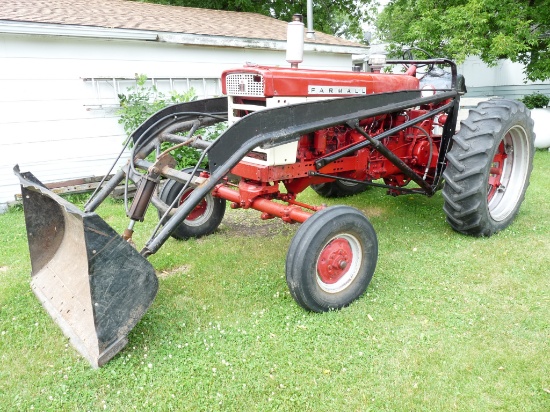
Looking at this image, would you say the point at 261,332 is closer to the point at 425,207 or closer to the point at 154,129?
the point at 154,129

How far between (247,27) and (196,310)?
6.94 metres

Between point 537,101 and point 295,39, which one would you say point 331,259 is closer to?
point 295,39

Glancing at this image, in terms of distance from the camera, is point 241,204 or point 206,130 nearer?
point 241,204

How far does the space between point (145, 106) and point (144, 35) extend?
40.7 inches

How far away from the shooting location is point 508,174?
4.69 meters

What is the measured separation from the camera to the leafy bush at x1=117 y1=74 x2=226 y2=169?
6562mm

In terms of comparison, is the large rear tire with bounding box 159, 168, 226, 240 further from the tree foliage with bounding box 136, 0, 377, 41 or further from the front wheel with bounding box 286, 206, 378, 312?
the tree foliage with bounding box 136, 0, 377, 41

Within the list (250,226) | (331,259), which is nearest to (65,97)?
(250,226)

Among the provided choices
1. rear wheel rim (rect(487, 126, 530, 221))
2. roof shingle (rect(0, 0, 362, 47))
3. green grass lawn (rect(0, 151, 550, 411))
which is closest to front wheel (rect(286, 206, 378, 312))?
green grass lawn (rect(0, 151, 550, 411))

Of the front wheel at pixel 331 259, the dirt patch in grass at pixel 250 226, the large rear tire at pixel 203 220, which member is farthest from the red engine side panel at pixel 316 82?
the dirt patch in grass at pixel 250 226

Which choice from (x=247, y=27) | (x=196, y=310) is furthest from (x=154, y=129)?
(x=247, y=27)

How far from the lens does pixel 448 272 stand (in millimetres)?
3699

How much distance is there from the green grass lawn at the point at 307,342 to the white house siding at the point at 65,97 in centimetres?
248

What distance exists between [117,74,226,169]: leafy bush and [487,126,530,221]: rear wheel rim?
3895 mm
